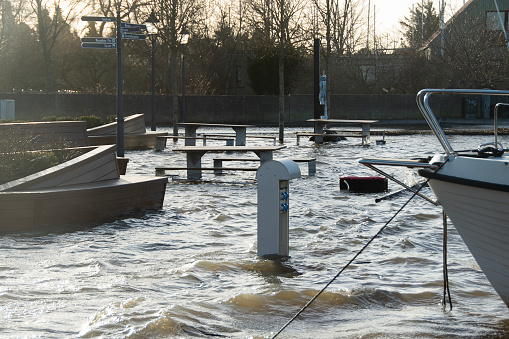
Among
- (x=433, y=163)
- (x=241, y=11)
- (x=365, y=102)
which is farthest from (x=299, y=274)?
(x=241, y=11)

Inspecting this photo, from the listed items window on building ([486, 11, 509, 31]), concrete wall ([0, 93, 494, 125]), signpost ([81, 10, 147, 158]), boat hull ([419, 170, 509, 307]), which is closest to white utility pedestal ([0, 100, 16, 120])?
concrete wall ([0, 93, 494, 125])

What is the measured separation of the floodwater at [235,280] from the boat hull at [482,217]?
49cm

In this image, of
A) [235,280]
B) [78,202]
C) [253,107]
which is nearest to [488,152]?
[235,280]

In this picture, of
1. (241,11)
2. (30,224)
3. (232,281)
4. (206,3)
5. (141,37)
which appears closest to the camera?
(232,281)

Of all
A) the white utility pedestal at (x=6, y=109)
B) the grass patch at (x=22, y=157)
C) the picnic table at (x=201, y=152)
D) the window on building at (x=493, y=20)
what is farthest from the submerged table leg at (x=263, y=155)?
the window on building at (x=493, y=20)

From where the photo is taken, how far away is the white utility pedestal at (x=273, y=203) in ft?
24.3

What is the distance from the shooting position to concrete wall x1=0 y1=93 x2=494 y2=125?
137 feet

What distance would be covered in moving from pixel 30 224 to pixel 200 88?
1474 inches

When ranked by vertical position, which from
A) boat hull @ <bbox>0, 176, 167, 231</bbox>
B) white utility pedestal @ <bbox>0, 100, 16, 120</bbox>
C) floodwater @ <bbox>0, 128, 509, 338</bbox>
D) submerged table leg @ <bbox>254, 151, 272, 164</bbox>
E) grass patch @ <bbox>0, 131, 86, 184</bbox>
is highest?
white utility pedestal @ <bbox>0, 100, 16, 120</bbox>

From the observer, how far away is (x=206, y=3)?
45969 mm

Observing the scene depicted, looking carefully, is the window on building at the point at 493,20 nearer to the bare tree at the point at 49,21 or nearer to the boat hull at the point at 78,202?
the bare tree at the point at 49,21

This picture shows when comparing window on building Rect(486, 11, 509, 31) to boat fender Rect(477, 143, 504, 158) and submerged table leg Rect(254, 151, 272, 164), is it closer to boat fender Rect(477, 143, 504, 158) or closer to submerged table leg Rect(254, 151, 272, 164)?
submerged table leg Rect(254, 151, 272, 164)

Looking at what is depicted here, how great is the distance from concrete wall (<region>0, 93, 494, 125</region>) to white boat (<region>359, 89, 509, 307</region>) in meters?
36.8

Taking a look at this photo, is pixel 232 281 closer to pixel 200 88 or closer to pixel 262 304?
pixel 262 304
